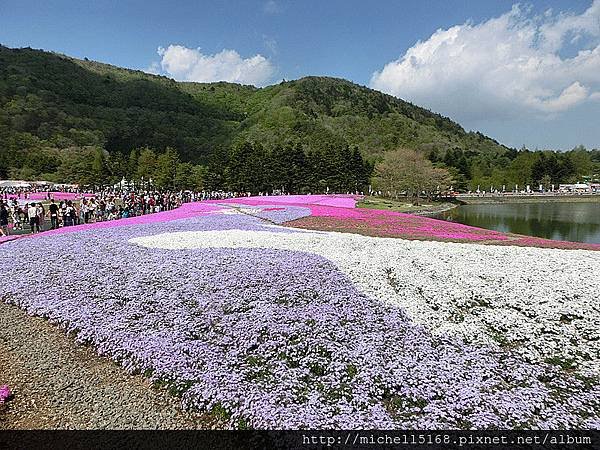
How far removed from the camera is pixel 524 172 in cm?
11794

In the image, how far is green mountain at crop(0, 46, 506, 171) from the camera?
13125cm

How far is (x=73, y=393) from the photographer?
6.81 m

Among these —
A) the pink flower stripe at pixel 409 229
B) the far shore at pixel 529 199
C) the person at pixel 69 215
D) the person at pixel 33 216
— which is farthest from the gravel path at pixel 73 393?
the far shore at pixel 529 199

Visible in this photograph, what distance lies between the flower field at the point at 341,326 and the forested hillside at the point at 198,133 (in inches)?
2836

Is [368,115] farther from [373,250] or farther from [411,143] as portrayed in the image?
[373,250]

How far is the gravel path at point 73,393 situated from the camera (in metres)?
6.06

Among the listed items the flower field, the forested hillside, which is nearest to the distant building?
the forested hillside

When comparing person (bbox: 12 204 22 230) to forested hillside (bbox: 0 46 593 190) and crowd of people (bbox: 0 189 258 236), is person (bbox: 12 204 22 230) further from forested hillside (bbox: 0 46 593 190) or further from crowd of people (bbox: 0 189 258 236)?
forested hillside (bbox: 0 46 593 190)

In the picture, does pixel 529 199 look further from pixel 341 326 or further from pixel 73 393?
pixel 73 393

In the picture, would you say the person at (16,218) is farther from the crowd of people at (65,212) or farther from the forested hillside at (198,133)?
the forested hillside at (198,133)

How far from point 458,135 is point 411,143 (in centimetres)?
6294

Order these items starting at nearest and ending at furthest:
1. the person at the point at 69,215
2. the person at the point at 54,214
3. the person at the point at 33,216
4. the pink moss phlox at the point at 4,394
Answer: the pink moss phlox at the point at 4,394
the person at the point at 33,216
the person at the point at 54,214
the person at the point at 69,215

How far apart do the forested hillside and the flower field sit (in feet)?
236

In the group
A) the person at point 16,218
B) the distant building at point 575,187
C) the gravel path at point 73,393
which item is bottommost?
the gravel path at point 73,393
